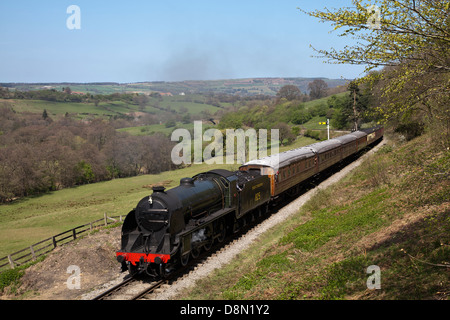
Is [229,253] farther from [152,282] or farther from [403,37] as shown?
[403,37]

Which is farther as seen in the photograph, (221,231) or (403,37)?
(221,231)

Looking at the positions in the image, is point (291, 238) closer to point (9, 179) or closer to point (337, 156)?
point (337, 156)

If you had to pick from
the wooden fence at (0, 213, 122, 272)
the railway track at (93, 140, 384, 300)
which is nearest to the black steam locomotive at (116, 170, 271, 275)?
the railway track at (93, 140, 384, 300)

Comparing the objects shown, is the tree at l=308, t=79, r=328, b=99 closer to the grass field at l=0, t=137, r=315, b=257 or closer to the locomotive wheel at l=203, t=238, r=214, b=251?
the grass field at l=0, t=137, r=315, b=257

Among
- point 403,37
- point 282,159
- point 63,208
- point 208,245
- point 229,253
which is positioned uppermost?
point 403,37

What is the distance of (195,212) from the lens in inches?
603

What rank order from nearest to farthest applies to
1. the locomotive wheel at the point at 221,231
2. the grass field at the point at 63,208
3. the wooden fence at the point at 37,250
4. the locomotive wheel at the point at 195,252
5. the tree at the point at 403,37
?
the tree at the point at 403,37, the locomotive wheel at the point at 195,252, the locomotive wheel at the point at 221,231, the wooden fence at the point at 37,250, the grass field at the point at 63,208

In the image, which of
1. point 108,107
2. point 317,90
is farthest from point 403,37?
point 317,90

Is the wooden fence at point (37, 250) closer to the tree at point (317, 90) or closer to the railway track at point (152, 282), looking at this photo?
the railway track at point (152, 282)

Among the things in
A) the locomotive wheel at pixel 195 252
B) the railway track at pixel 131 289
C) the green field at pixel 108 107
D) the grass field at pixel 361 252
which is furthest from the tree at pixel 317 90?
the railway track at pixel 131 289

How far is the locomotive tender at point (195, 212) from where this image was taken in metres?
13.6

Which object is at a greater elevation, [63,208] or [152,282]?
[152,282]

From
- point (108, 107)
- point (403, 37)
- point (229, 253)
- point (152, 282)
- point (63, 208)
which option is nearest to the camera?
point (403, 37)
